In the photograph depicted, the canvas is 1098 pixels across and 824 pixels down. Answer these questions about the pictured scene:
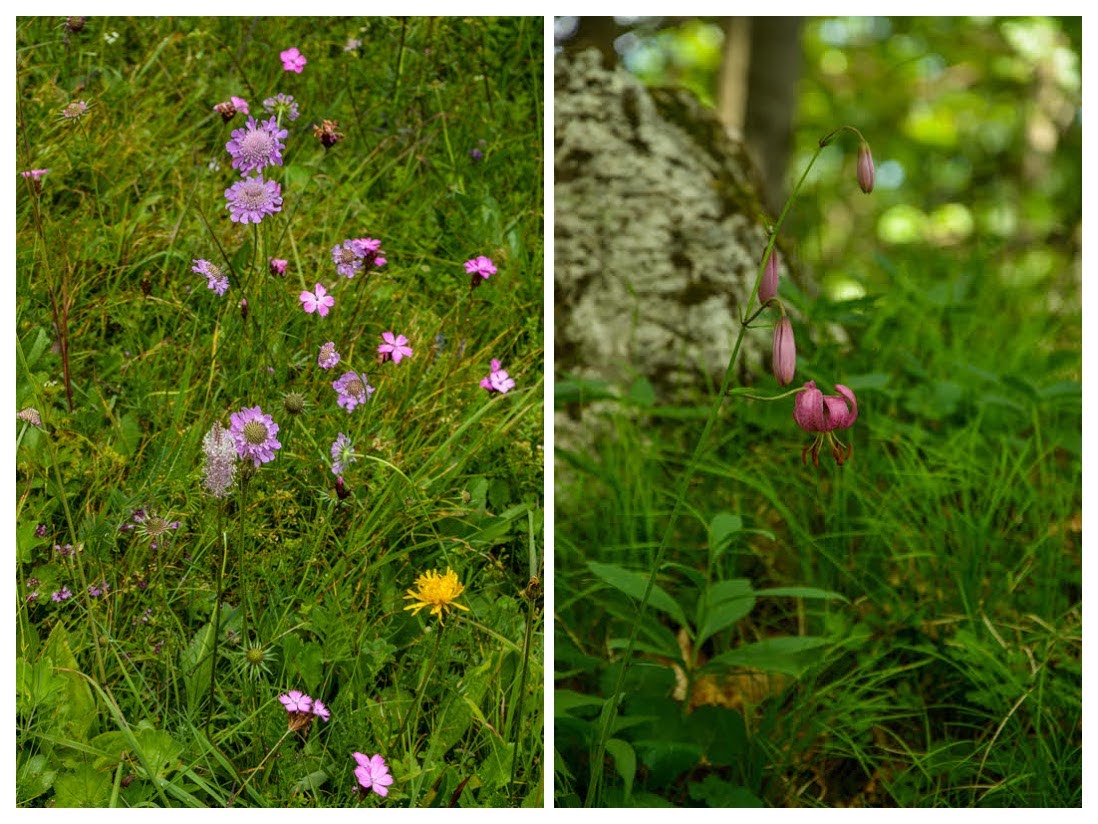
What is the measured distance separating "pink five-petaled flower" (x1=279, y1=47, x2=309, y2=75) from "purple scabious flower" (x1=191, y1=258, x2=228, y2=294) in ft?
1.12

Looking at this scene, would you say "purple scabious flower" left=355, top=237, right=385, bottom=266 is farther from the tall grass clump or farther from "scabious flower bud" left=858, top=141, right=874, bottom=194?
"scabious flower bud" left=858, top=141, right=874, bottom=194

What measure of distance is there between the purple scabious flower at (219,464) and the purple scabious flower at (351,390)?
0.17m

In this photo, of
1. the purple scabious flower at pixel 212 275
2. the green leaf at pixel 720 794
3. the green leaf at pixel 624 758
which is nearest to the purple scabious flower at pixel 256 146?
the purple scabious flower at pixel 212 275

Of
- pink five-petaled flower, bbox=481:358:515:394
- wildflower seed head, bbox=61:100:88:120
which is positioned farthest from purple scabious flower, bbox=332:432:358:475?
wildflower seed head, bbox=61:100:88:120

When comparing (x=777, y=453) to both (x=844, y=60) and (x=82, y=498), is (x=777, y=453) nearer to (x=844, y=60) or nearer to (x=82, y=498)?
(x=82, y=498)

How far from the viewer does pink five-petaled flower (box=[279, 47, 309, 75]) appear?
5.24ft

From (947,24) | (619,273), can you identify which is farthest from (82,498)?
(947,24)

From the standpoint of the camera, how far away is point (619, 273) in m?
2.34

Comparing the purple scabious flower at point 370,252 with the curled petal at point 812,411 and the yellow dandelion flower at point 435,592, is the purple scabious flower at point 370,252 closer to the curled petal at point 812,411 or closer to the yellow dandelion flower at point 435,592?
→ the yellow dandelion flower at point 435,592

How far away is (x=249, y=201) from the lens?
1562mm

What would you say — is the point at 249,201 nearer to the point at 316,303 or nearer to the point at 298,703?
the point at 316,303

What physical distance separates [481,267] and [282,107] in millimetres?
406

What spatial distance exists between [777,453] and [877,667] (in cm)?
49

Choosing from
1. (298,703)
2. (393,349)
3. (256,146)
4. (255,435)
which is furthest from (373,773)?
(256,146)
